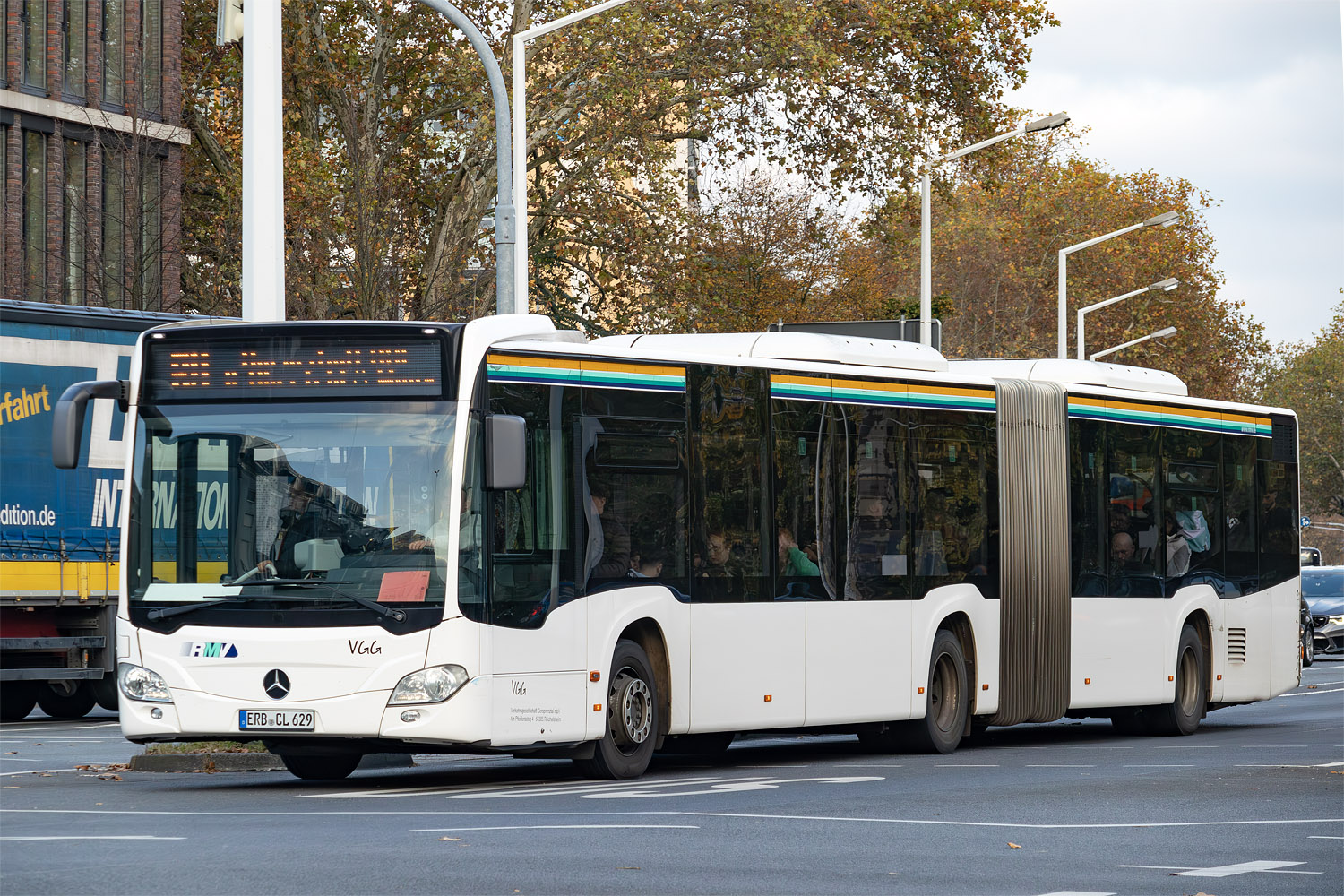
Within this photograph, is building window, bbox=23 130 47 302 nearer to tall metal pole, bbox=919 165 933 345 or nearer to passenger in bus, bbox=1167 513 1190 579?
tall metal pole, bbox=919 165 933 345

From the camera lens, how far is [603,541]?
15.1 metres

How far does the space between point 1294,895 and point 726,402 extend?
7.37 metres

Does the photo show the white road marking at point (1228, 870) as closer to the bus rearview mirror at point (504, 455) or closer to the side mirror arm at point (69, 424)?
the bus rearview mirror at point (504, 455)

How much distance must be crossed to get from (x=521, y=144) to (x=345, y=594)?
11.5m

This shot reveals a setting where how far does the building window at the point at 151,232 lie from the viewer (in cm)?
3238

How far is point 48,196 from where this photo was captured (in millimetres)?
40438

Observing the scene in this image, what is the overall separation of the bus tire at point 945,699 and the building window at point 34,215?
24892 millimetres

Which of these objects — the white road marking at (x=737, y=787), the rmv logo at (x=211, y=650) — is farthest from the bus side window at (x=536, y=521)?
the rmv logo at (x=211, y=650)

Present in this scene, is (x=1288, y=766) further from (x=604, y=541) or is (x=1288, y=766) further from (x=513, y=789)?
(x=513, y=789)

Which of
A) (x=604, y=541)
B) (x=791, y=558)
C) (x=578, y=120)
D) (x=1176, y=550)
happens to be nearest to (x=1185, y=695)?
(x=1176, y=550)

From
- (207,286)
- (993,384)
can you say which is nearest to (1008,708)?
(993,384)

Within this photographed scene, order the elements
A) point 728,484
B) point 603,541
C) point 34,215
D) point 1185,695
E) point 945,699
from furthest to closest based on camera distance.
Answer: point 34,215
point 1185,695
point 945,699
point 728,484
point 603,541

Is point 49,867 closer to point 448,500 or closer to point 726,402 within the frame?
point 448,500

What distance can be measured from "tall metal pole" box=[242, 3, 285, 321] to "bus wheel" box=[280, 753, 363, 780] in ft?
10.7
